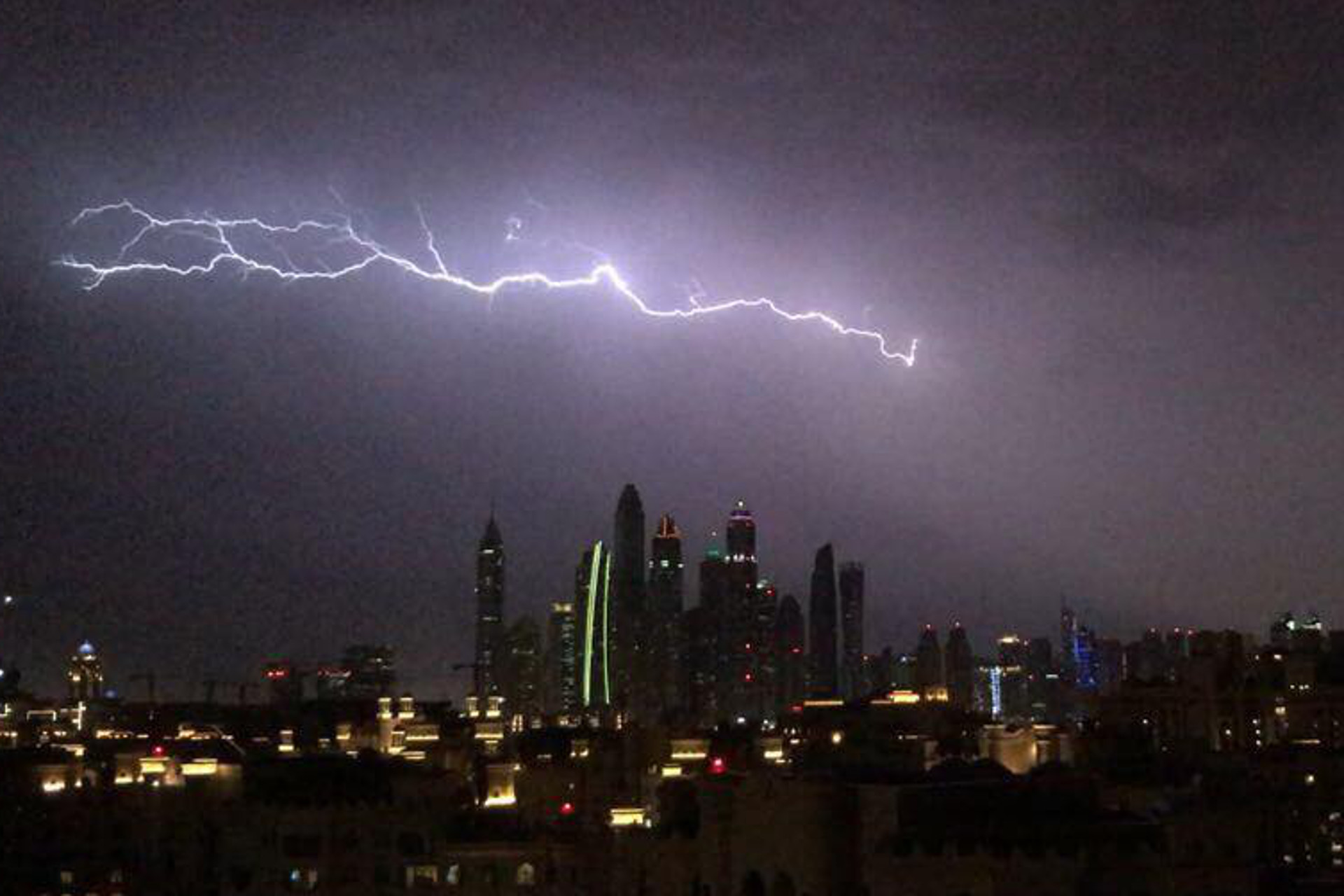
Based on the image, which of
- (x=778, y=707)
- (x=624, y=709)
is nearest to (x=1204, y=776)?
(x=624, y=709)

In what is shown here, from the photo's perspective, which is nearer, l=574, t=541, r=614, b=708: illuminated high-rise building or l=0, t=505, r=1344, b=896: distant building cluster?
l=0, t=505, r=1344, b=896: distant building cluster

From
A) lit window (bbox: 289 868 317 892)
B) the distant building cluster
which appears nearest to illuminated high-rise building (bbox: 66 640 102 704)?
the distant building cluster

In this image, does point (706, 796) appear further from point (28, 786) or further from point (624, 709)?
point (624, 709)

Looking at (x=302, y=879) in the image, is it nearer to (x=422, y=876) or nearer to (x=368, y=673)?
(x=422, y=876)

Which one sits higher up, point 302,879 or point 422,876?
point 422,876

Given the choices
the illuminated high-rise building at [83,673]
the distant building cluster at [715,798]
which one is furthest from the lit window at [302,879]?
the illuminated high-rise building at [83,673]

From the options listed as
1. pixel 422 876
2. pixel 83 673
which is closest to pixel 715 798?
pixel 422 876

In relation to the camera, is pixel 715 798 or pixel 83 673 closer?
pixel 715 798

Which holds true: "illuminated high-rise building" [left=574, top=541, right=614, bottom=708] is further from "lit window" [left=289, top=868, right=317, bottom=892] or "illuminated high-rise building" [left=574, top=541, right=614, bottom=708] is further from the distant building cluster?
"lit window" [left=289, top=868, right=317, bottom=892]
